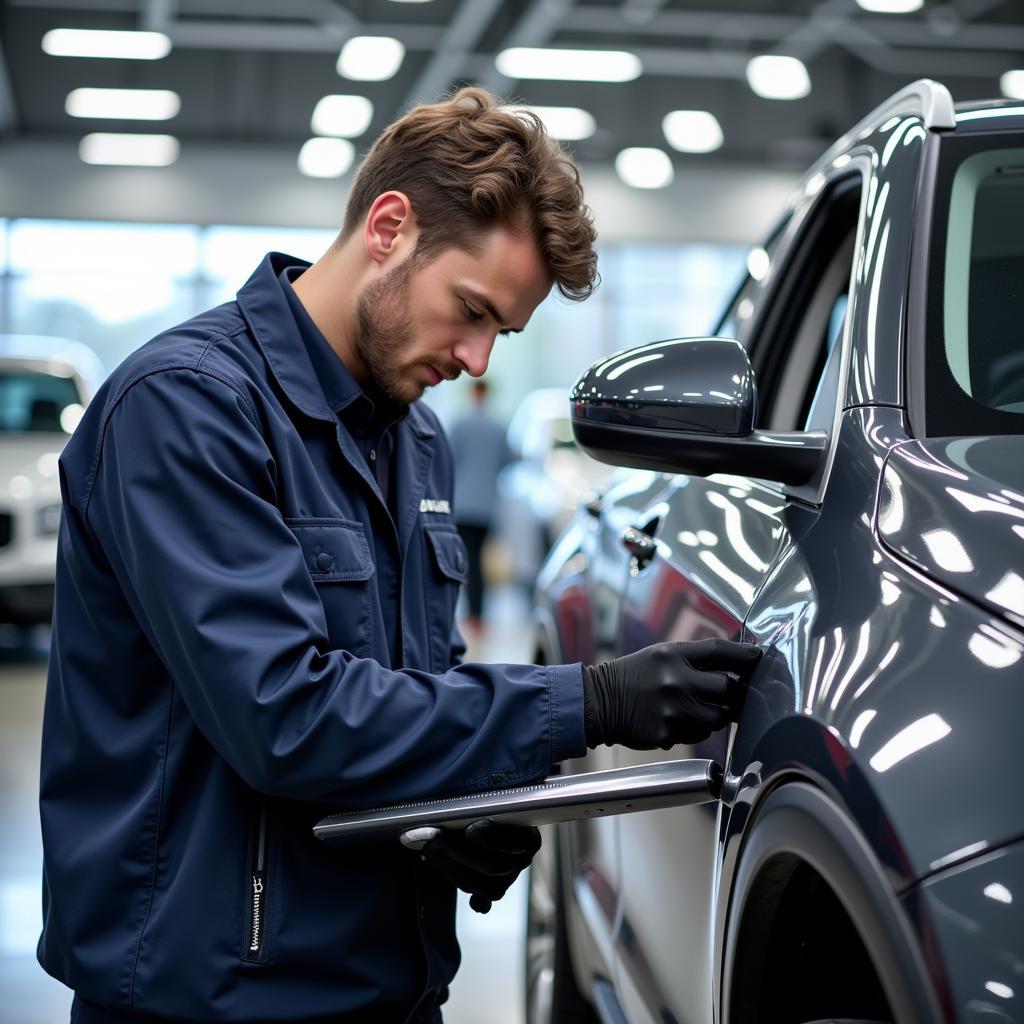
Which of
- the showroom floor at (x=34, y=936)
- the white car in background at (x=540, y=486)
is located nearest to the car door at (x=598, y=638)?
Answer: the showroom floor at (x=34, y=936)

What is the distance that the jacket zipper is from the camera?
1.38m

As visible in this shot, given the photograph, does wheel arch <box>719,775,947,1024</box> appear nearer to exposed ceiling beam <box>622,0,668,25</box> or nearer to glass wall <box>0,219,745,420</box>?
exposed ceiling beam <box>622,0,668,25</box>

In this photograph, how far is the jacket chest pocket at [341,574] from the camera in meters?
1.43

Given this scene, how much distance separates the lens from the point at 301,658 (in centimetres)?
128

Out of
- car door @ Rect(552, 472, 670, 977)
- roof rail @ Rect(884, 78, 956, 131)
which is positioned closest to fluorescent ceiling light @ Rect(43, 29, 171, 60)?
car door @ Rect(552, 472, 670, 977)

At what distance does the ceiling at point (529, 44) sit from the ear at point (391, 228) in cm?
986

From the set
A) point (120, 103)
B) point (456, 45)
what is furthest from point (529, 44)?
point (120, 103)

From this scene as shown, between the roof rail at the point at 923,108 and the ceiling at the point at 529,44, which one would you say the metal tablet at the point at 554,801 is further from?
the ceiling at the point at 529,44

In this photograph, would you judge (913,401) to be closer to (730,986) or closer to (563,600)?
(730,986)

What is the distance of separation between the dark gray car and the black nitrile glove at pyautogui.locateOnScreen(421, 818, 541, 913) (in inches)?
7.2

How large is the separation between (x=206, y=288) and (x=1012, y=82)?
8.63m

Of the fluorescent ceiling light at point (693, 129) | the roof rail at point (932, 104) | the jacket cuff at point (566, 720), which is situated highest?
the fluorescent ceiling light at point (693, 129)

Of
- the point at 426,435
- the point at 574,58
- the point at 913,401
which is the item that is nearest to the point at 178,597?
the point at 426,435

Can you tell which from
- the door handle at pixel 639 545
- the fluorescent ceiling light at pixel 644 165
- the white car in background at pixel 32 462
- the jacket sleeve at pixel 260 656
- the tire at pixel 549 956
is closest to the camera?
the jacket sleeve at pixel 260 656
